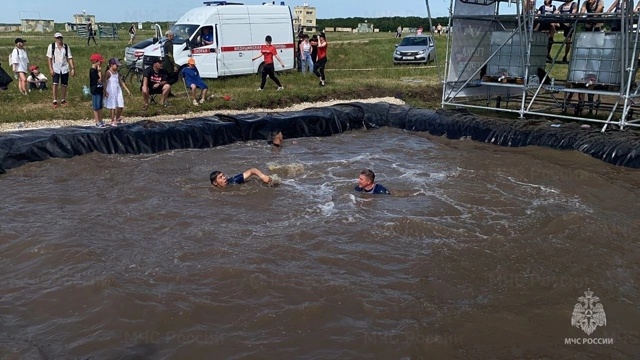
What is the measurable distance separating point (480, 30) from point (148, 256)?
39.4ft

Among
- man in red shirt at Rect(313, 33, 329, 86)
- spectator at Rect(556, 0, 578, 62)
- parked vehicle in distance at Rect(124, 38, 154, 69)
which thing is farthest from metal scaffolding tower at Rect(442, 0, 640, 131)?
parked vehicle in distance at Rect(124, 38, 154, 69)

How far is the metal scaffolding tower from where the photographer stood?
1265cm

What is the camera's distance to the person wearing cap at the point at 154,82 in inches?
586

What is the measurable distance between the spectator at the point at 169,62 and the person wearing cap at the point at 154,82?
278mm

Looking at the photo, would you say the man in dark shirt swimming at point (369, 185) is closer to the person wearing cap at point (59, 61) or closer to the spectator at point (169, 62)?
the spectator at point (169, 62)

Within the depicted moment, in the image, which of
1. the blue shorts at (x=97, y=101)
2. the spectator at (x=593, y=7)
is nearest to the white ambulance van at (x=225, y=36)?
the blue shorts at (x=97, y=101)

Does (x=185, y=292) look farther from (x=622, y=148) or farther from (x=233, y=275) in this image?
(x=622, y=148)

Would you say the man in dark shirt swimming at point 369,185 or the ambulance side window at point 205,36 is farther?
the ambulance side window at point 205,36

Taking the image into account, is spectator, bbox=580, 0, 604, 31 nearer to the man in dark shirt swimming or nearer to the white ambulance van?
the man in dark shirt swimming

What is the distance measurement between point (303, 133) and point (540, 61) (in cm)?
659

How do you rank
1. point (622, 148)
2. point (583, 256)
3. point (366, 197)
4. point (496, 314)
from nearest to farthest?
point (496, 314) < point (583, 256) < point (366, 197) < point (622, 148)

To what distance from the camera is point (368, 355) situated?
528cm

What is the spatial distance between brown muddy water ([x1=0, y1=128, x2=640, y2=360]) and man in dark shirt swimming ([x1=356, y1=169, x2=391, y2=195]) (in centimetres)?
21

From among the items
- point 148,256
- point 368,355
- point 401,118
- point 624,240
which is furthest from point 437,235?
point 401,118
